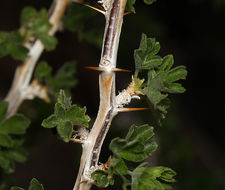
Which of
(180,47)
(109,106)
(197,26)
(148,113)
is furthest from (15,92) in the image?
(180,47)

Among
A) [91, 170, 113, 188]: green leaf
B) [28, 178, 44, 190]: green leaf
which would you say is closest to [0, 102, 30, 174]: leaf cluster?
[28, 178, 44, 190]: green leaf

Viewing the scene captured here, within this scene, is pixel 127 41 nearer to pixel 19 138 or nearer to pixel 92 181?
pixel 19 138

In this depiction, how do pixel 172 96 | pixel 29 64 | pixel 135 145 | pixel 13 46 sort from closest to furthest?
pixel 135 145
pixel 13 46
pixel 29 64
pixel 172 96

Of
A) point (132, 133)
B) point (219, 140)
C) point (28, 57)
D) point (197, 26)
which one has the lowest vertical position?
point (219, 140)

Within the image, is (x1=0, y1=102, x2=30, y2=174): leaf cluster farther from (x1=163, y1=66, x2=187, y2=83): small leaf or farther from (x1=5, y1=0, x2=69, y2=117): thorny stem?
(x1=163, y1=66, x2=187, y2=83): small leaf

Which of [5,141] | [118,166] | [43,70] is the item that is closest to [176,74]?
[118,166]

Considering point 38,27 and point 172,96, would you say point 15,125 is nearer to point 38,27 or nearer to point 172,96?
point 38,27

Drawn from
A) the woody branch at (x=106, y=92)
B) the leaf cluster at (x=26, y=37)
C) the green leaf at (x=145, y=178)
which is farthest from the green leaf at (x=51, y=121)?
the leaf cluster at (x=26, y=37)
